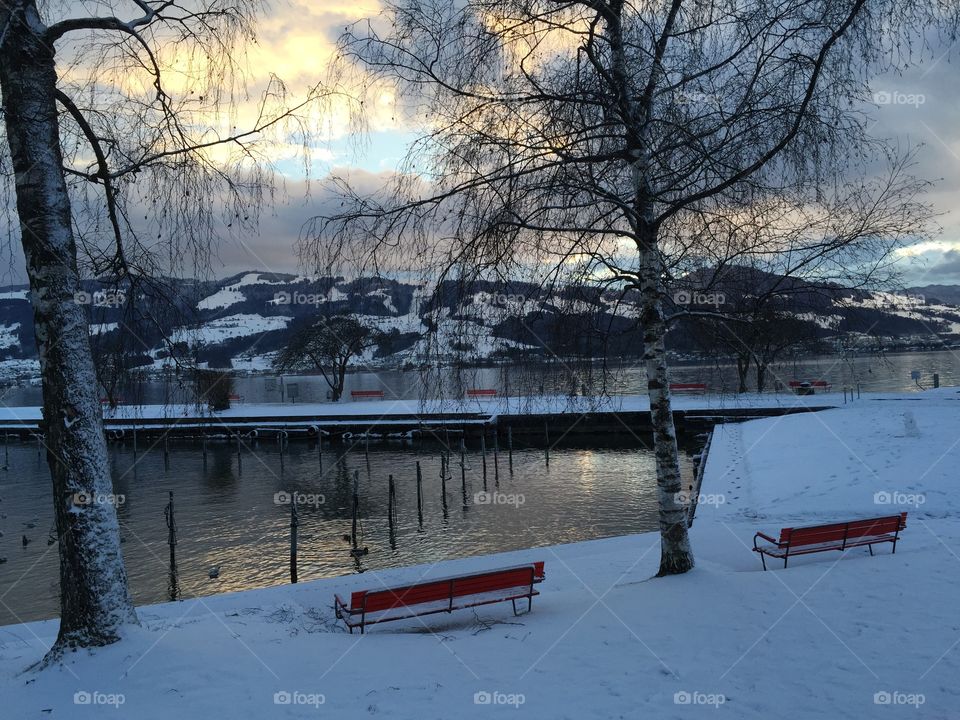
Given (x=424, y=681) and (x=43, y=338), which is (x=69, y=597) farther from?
(x=424, y=681)

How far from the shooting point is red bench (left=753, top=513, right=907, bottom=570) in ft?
31.3

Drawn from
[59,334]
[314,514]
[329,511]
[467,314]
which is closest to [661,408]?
[467,314]

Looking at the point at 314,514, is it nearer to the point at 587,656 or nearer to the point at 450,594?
the point at 450,594

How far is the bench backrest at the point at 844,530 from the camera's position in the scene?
378 inches

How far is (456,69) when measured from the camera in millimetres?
6320

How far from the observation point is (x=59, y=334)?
225 inches

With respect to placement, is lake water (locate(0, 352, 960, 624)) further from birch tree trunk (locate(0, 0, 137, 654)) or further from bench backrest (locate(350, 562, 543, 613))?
bench backrest (locate(350, 562, 543, 613))

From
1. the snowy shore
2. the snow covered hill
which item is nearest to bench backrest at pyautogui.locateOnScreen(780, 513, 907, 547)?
the snow covered hill

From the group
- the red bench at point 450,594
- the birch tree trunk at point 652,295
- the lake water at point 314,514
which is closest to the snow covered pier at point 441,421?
the lake water at point 314,514

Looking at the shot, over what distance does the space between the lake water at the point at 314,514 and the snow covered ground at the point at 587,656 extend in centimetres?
677

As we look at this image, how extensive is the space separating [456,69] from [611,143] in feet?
6.41

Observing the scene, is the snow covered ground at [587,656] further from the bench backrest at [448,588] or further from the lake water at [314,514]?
the lake water at [314,514]

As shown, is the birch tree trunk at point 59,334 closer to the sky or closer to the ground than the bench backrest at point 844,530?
closer to the sky

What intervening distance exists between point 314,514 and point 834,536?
17610 mm
